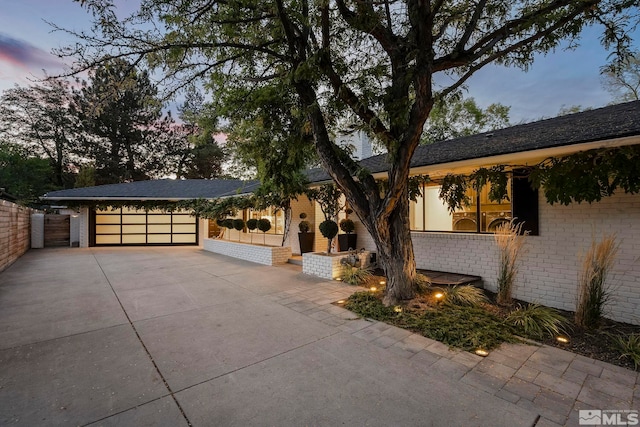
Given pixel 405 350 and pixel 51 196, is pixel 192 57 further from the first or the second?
pixel 51 196

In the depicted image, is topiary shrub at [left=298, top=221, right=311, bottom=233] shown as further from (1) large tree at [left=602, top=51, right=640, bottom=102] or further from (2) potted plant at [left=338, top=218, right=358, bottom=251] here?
(1) large tree at [left=602, top=51, right=640, bottom=102]

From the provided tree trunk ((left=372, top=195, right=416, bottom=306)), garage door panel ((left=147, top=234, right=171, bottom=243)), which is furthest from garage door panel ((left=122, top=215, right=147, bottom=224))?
tree trunk ((left=372, top=195, right=416, bottom=306))

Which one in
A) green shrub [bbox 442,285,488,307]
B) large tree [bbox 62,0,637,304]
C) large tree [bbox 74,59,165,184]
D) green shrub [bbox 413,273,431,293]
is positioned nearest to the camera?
large tree [bbox 62,0,637,304]

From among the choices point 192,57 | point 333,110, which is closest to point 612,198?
point 333,110

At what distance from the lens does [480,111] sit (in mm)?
19719

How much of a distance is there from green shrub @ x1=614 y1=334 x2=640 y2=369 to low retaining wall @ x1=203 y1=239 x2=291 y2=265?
7.57 metres

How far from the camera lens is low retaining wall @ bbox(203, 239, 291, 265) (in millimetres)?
9133

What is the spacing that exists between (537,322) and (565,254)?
184 cm

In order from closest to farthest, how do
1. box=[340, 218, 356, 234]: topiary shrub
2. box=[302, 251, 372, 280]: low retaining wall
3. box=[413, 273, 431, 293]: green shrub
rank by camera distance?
box=[413, 273, 431, 293]: green shrub, box=[302, 251, 372, 280]: low retaining wall, box=[340, 218, 356, 234]: topiary shrub

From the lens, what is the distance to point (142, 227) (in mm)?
15609

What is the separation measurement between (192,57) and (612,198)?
7.38m

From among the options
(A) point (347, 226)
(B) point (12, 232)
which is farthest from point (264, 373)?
(B) point (12, 232)

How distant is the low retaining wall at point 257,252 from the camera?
9133 millimetres

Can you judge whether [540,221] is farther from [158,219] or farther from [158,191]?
[158,219]
